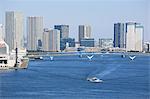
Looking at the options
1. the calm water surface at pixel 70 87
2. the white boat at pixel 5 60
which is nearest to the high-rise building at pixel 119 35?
the white boat at pixel 5 60

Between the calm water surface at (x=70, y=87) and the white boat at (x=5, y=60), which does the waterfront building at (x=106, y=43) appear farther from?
the calm water surface at (x=70, y=87)

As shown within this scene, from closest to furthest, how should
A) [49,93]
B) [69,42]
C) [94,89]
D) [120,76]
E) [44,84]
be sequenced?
[49,93] → [94,89] → [44,84] → [120,76] → [69,42]

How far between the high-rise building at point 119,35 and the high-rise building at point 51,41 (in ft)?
17.4

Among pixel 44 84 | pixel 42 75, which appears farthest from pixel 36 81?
pixel 42 75

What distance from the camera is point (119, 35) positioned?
45000 mm

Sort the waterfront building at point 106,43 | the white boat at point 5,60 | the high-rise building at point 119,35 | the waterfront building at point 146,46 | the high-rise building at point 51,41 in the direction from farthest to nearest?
1. the waterfront building at point 106,43
2. the high-rise building at point 119,35
3. the high-rise building at point 51,41
4. the waterfront building at point 146,46
5. the white boat at point 5,60

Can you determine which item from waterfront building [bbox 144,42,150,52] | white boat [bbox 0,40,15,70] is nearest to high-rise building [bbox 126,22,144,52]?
waterfront building [bbox 144,42,150,52]

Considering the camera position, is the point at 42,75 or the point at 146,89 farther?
the point at 42,75

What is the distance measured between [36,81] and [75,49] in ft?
99.6

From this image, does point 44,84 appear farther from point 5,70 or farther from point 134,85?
point 5,70

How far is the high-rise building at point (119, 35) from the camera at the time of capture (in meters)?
44.4

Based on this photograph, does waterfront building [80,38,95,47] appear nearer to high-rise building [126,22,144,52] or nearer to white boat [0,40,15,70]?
high-rise building [126,22,144,52]

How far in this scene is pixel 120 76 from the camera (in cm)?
1455

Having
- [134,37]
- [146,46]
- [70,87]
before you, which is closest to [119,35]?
[134,37]
